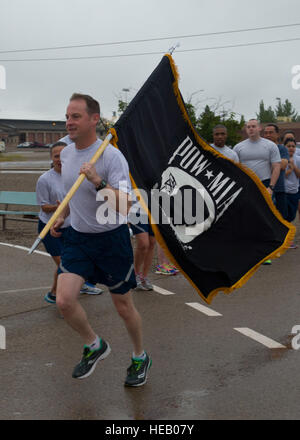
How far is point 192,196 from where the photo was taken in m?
5.63

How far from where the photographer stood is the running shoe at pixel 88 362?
4.66m

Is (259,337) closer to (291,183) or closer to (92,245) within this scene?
(92,245)

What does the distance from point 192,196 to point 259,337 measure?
4.47 feet

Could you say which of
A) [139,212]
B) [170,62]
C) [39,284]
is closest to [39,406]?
[170,62]

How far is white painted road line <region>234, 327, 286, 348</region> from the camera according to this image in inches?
222

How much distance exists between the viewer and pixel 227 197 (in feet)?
19.1

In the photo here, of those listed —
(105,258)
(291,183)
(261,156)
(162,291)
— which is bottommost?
(162,291)

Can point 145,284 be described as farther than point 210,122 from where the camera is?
No

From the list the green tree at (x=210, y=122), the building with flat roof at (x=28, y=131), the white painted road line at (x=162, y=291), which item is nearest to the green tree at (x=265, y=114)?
the building with flat roof at (x=28, y=131)

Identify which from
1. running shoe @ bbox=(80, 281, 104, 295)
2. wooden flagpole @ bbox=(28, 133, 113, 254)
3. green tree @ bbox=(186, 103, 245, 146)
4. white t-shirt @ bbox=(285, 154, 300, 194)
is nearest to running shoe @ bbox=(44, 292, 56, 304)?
running shoe @ bbox=(80, 281, 104, 295)

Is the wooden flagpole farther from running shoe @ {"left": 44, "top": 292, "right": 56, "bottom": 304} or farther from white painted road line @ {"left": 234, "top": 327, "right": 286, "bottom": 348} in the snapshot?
running shoe @ {"left": 44, "top": 292, "right": 56, "bottom": 304}

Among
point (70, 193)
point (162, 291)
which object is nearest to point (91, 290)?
point (162, 291)

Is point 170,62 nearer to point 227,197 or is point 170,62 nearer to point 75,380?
point 227,197

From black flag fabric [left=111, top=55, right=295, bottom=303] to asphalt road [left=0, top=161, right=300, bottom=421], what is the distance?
614 mm
